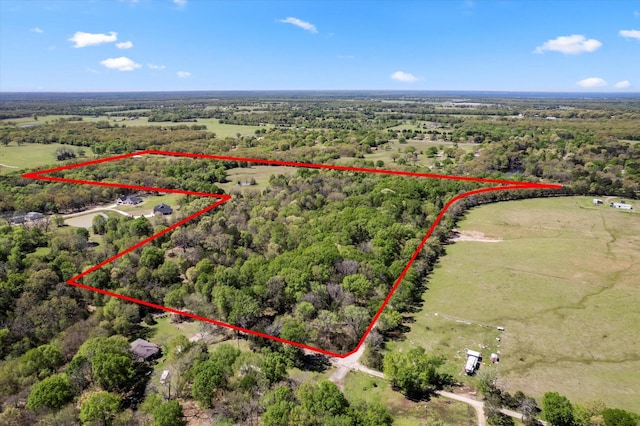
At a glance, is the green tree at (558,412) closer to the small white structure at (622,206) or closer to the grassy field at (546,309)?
the grassy field at (546,309)

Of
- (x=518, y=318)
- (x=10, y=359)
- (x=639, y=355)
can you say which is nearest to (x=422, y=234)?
(x=518, y=318)

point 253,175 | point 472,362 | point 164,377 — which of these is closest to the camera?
point 164,377

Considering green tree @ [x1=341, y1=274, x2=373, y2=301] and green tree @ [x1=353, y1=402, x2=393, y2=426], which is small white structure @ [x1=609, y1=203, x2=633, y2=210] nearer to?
green tree @ [x1=341, y1=274, x2=373, y2=301]

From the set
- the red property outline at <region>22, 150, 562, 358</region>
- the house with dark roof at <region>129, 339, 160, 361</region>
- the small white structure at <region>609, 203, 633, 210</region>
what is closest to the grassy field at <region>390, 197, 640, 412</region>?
the red property outline at <region>22, 150, 562, 358</region>

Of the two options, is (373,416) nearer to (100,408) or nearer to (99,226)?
(100,408)

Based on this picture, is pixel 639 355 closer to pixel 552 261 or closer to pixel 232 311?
pixel 552 261

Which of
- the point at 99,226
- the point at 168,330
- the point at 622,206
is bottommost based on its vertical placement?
the point at 168,330

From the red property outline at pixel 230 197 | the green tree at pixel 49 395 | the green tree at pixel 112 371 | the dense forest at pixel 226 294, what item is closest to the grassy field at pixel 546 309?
the dense forest at pixel 226 294

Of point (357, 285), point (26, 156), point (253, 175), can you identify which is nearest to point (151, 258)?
point (357, 285)
